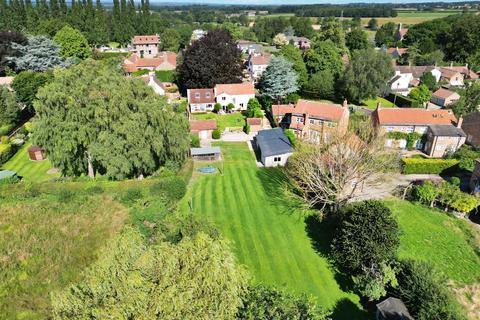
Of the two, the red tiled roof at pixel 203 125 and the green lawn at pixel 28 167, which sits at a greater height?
the red tiled roof at pixel 203 125

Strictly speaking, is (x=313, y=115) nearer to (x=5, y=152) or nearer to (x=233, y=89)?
(x=233, y=89)

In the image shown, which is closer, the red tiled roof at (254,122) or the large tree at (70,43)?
the red tiled roof at (254,122)

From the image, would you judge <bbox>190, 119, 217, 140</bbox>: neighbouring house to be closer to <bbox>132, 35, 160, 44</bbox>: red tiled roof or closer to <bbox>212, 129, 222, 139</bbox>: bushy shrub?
<bbox>212, 129, 222, 139</bbox>: bushy shrub

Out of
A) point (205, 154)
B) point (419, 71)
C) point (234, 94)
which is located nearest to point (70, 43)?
point (234, 94)

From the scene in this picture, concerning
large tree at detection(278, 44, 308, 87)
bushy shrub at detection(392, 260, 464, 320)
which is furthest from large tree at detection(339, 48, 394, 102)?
bushy shrub at detection(392, 260, 464, 320)

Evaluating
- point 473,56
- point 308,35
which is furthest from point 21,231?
point 308,35

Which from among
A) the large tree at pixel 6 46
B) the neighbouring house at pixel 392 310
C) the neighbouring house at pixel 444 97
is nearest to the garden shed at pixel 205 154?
the neighbouring house at pixel 392 310

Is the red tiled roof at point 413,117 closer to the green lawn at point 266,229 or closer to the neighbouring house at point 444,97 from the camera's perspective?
the neighbouring house at point 444,97

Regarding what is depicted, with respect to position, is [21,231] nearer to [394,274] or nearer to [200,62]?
[394,274]
